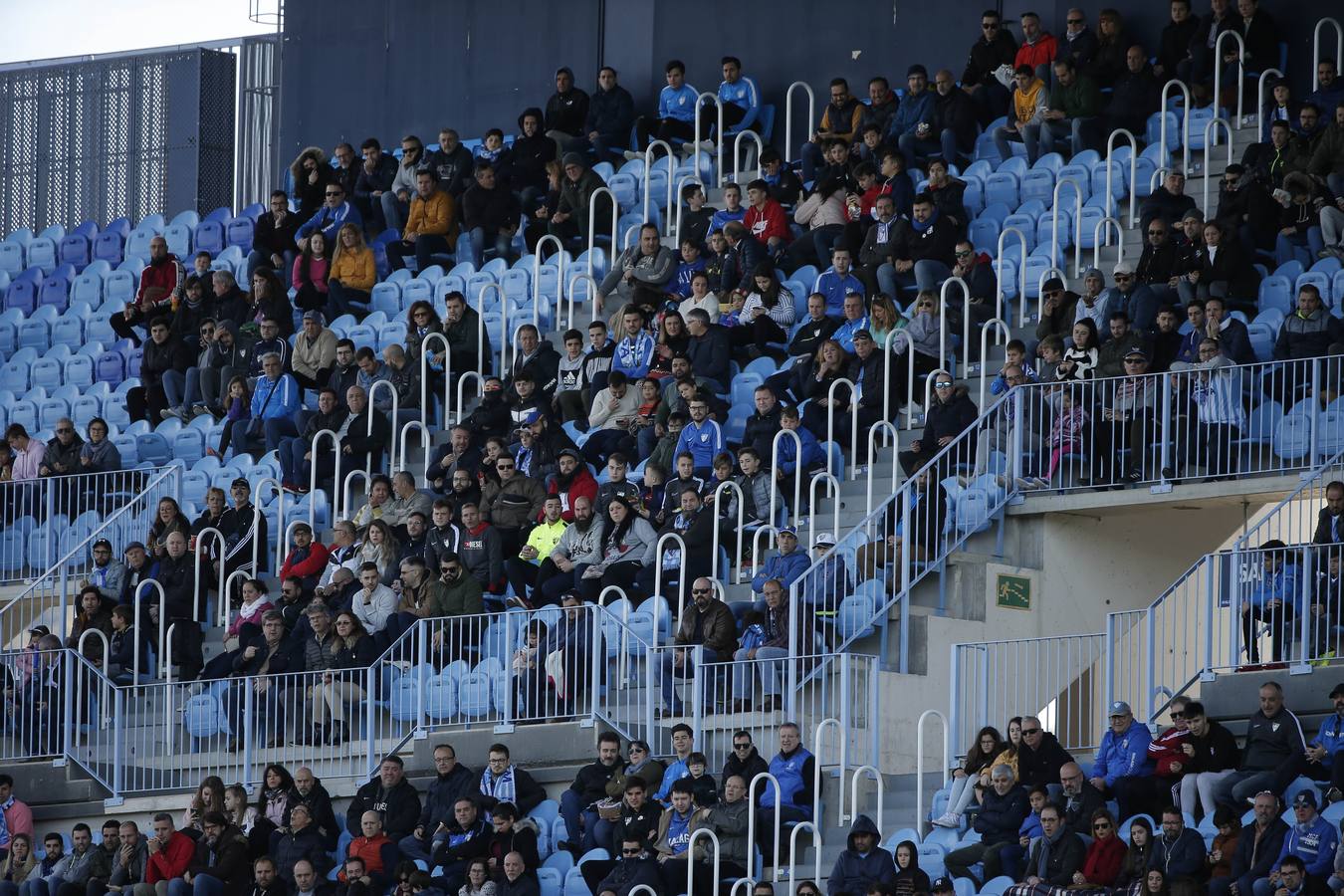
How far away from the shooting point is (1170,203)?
2050 cm

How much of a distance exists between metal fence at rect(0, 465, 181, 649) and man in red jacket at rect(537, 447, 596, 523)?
4.03m

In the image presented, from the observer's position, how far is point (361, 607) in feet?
64.1

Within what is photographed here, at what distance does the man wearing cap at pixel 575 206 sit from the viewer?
24.2 metres

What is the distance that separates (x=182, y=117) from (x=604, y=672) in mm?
15280

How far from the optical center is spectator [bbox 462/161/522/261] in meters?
24.6

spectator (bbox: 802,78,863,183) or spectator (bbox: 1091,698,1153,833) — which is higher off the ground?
spectator (bbox: 802,78,863,183)

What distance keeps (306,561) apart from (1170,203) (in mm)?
7225

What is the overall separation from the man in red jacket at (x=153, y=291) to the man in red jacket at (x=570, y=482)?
6341mm

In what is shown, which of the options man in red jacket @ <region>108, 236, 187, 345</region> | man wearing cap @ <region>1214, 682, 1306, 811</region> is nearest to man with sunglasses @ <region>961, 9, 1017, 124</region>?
man in red jacket @ <region>108, 236, 187, 345</region>

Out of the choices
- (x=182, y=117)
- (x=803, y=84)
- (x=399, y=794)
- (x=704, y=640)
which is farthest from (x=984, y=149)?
(x=182, y=117)

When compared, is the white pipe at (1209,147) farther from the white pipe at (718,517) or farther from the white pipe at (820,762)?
the white pipe at (820,762)

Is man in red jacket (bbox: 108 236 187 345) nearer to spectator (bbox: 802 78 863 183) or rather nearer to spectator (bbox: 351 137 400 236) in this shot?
spectator (bbox: 351 137 400 236)

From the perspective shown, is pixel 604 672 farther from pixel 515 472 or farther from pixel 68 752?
pixel 68 752

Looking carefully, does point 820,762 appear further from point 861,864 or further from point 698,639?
point 861,864
